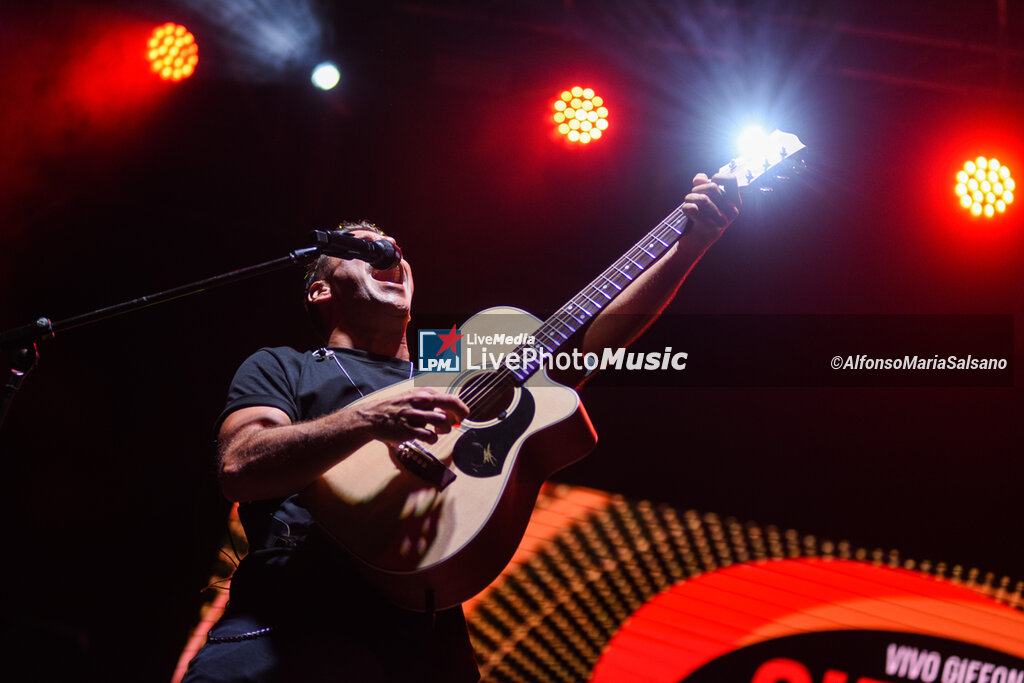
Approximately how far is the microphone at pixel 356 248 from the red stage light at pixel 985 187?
3.74 m

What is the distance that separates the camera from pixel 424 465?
6.76ft

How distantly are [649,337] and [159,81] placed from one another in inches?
119

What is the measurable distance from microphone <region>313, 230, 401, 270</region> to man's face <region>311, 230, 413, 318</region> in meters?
0.61

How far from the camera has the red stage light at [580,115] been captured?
420cm

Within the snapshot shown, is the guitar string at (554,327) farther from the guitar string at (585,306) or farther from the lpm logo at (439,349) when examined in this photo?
the lpm logo at (439,349)

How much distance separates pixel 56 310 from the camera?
12.2 feet

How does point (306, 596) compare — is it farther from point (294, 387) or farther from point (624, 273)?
point (624, 273)

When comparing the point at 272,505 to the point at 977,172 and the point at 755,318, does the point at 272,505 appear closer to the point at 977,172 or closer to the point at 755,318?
the point at 755,318

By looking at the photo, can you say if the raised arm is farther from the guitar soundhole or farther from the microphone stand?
the microphone stand

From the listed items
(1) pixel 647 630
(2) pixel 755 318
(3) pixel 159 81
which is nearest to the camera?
(1) pixel 647 630

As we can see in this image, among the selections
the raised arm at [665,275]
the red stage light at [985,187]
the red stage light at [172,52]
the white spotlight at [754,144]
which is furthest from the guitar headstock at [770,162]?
the red stage light at [172,52]

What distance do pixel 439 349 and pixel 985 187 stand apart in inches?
134

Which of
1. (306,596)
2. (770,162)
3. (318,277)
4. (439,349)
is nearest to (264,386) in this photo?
(306,596)

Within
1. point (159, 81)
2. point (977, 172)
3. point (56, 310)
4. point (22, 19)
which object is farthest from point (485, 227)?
point (977, 172)
